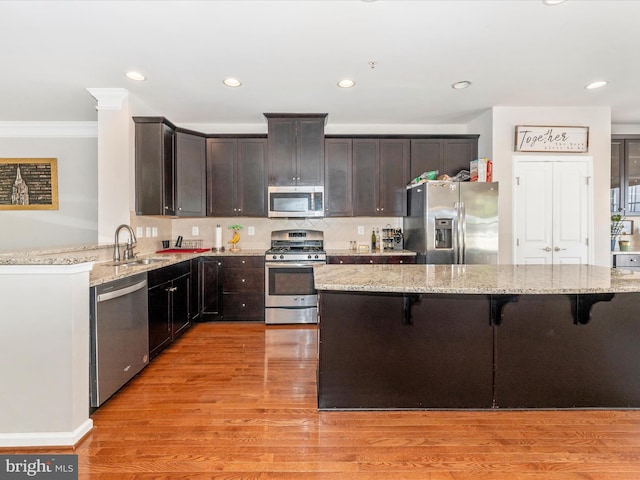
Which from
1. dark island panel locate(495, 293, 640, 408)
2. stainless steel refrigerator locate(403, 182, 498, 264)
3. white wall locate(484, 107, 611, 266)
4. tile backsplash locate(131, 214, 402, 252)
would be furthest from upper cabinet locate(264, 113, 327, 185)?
dark island panel locate(495, 293, 640, 408)

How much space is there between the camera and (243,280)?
4.08 metres

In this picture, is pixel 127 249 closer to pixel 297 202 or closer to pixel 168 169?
pixel 168 169

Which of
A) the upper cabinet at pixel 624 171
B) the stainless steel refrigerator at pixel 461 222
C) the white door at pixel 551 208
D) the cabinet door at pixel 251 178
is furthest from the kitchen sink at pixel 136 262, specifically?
the upper cabinet at pixel 624 171

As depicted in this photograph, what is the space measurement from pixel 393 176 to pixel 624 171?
Answer: 3022 millimetres

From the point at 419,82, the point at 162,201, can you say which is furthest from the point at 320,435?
the point at 419,82

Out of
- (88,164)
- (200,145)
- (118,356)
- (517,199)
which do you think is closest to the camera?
(118,356)

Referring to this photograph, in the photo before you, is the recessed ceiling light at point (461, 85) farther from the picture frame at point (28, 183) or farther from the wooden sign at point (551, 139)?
the picture frame at point (28, 183)

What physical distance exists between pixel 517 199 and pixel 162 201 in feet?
13.7

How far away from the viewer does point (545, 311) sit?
2049 mm

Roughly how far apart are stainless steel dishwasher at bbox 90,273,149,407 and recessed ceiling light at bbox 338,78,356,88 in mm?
2557

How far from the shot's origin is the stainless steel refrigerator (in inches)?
143

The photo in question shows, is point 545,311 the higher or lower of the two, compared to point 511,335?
higher

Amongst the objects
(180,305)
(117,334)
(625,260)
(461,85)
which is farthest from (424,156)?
(117,334)

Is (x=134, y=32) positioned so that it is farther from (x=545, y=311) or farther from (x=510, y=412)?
(x=510, y=412)
